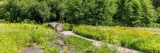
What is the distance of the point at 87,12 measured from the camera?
36.6 meters

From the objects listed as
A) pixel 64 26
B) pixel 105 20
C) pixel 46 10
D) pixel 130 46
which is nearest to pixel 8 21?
pixel 46 10

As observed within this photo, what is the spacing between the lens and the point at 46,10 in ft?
120

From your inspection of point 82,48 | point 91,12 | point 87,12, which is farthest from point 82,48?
point 91,12

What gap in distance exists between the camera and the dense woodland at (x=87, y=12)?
36.6m

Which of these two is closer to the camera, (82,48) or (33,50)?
(82,48)

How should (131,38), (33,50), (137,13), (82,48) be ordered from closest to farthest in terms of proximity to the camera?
1. (82,48)
2. (33,50)
3. (131,38)
4. (137,13)

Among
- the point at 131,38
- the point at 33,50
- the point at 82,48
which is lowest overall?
the point at 131,38

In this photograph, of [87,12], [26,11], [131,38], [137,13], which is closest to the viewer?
[131,38]

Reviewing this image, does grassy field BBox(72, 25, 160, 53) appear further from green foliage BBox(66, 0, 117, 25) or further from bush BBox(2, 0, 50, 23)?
bush BBox(2, 0, 50, 23)

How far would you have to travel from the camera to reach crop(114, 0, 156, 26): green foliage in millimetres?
36938

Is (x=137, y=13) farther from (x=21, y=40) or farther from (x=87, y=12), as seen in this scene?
(x=21, y=40)

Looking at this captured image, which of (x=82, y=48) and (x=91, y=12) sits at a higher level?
(x=82, y=48)

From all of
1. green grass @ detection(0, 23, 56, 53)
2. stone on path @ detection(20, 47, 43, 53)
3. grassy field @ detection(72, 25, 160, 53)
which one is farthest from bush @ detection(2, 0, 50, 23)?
stone on path @ detection(20, 47, 43, 53)

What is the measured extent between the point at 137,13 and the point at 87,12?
16.6 feet
